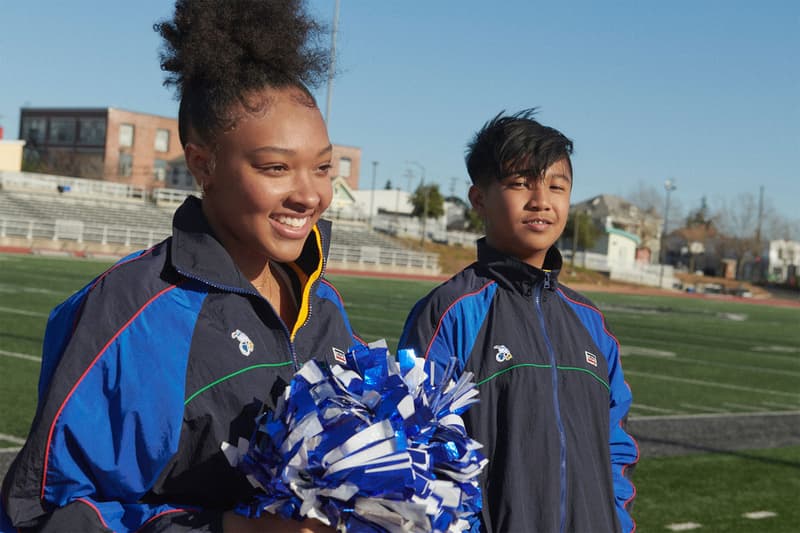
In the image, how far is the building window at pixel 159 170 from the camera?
77.8m

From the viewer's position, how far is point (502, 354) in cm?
282

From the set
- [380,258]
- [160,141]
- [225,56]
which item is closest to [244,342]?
[225,56]

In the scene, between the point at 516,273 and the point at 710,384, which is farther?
the point at 710,384

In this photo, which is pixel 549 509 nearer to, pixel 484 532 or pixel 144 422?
pixel 484 532

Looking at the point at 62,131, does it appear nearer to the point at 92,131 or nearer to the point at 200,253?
the point at 92,131

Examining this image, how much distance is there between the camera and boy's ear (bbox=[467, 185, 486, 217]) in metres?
3.23

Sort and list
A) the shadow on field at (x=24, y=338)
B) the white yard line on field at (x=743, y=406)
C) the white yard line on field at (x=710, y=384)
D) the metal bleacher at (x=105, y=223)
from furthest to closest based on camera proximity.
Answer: the metal bleacher at (x=105, y=223) < the white yard line on field at (x=710, y=384) < the shadow on field at (x=24, y=338) < the white yard line on field at (x=743, y=406)

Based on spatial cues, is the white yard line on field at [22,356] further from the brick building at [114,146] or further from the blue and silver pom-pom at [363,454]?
the brick building at [114,146]

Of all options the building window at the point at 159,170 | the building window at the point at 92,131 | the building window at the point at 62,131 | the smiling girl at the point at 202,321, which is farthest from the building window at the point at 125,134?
the smiling girl at the point at 202,321

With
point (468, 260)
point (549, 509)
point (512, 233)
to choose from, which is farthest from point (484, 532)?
point (468, 260)

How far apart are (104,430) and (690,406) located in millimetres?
9558

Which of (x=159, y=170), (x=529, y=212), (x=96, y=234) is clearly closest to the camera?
(x=529, y=212)

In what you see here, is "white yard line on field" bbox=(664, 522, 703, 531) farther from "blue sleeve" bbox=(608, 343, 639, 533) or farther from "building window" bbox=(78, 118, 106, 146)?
"building window" bbox=(78, 118, 106, 146)

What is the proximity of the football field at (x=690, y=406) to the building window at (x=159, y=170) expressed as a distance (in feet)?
186
